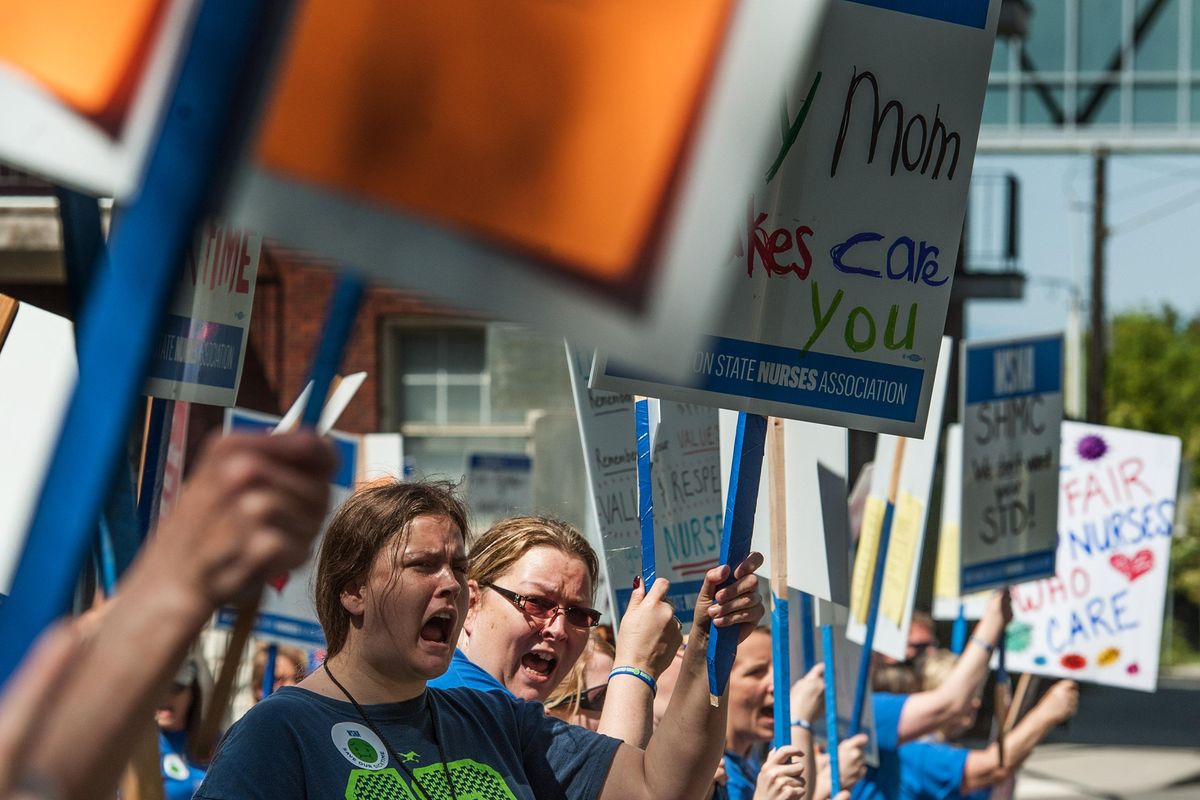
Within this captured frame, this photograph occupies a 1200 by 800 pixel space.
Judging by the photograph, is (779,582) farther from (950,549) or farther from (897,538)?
(950,549)

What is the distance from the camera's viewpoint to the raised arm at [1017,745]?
213 inches

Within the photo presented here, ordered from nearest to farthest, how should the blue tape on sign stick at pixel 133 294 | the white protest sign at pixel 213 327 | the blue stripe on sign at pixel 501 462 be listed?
1. the blue tape on sign stick at pixel 133 294
2. the white protest sign at pixel 213 327
3. the blue stripe on sign at pixel 501 462

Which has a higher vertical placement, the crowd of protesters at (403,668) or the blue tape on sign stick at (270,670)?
the crowd of protesters at (403,668)

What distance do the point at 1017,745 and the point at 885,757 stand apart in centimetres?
68

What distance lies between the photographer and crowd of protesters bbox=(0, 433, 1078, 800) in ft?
3.17

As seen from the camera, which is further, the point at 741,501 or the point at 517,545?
the point at 517,545

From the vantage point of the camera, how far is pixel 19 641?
3.12 feet

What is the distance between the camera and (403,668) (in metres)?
2.29

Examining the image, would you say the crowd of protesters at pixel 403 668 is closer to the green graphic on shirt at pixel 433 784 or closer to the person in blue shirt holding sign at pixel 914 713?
the green graphic on shirt at pixel 433 784

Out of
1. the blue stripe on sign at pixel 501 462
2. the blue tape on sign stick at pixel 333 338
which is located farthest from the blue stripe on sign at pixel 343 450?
the blue tape on sign stick at pixel 333 338

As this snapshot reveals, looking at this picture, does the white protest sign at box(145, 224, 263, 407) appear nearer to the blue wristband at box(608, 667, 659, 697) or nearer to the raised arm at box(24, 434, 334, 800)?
the blue wristband at box(608, 667, 659, 697)

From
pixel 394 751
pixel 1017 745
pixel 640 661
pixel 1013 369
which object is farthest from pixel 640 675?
pixel 1013 369

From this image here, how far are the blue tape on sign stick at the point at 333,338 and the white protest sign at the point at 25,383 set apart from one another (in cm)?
146

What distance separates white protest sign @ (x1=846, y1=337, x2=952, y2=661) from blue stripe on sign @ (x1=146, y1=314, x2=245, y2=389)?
9.33ft
